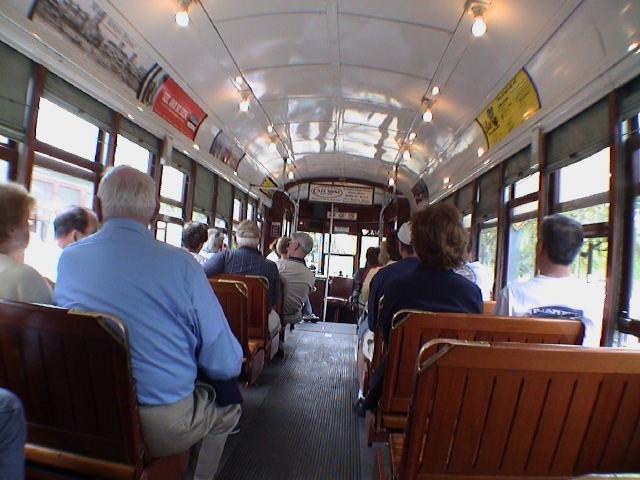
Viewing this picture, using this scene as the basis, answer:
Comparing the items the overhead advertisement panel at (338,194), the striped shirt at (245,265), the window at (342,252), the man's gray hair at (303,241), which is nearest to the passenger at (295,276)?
the man's gray hair at (303,241)

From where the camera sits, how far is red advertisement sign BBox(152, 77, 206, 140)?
460 cm

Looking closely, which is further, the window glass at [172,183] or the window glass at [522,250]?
the window glass at [172,183]

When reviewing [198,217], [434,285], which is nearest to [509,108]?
[434,285]

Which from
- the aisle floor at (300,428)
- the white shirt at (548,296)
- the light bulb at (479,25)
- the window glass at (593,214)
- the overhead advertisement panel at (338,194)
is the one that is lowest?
the aisle floor at (300,428)

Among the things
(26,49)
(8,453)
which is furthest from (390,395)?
(26,49)

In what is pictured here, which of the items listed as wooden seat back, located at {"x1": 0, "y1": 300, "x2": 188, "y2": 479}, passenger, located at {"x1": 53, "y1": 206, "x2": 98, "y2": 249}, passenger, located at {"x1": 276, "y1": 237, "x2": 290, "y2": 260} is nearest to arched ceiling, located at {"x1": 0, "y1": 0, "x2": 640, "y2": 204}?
passenger, located at {"x1": 53, "y1": 206, "x2": 98, "y2": 249}

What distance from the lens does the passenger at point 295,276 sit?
13.7 feet

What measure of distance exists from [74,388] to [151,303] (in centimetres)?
33

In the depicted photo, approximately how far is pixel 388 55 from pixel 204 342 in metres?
3.89

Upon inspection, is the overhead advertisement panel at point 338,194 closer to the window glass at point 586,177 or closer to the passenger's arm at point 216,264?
the window glass at point 586,177

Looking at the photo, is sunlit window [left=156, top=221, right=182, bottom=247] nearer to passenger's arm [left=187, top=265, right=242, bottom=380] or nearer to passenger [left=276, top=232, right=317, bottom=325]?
passenger [left=276, top=232, right=317, bottom=325]

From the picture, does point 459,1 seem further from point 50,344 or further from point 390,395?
point 50,344

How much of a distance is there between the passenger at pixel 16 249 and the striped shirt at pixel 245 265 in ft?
6.02

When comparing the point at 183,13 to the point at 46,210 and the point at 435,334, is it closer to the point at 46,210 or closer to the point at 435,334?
the point at 46,210
